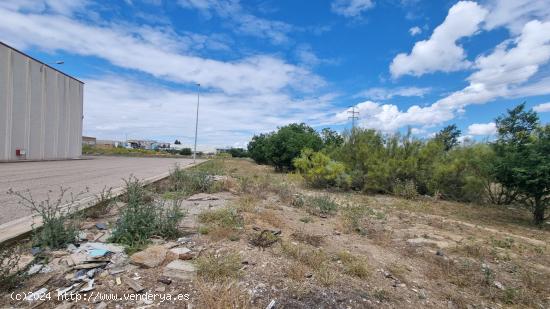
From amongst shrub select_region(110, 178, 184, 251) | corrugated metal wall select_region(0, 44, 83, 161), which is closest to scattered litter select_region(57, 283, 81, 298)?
shrub select_region(110, 178, 184, 251)

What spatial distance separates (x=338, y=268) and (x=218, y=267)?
1635mm

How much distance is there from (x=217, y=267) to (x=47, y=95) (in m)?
31.5

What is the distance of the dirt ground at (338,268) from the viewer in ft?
9.87

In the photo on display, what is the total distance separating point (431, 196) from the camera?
44.0 ft

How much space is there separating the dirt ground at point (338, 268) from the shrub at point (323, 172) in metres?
6.65

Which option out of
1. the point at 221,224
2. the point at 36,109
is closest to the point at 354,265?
the point at 221,224

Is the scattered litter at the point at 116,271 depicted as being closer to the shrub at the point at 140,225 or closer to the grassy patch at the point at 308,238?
the shrub at the point at 140,225

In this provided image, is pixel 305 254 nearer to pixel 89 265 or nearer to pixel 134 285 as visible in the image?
pixel 134 285

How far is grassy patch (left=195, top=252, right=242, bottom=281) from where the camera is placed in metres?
3.25

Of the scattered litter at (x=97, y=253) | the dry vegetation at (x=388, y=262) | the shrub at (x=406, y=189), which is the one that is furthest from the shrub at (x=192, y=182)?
the shrub at (x=406, y=189)

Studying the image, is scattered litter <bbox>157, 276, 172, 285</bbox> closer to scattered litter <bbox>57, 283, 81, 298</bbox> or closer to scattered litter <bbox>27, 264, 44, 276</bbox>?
scattered litter <bbox>57, 283, 81, 298</bbox>

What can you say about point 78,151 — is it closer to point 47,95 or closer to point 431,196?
point 47,95

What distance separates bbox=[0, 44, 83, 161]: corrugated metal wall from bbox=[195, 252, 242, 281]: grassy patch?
2667 centimetres

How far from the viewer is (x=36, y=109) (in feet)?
82.5
